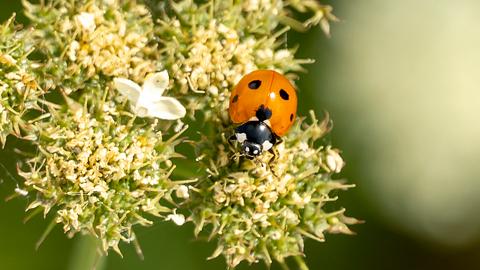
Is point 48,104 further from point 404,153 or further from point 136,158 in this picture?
point 404,153

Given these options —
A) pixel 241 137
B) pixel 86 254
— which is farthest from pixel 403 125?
pixel 86 254

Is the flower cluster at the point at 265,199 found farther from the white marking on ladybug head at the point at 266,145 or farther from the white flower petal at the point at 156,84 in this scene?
the white flower petal at the point at 156,84

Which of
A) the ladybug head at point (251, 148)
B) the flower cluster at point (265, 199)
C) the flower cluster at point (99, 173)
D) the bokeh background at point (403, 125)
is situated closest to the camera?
the flower cluster at point (99, 173)

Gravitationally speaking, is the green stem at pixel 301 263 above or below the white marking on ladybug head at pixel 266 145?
below

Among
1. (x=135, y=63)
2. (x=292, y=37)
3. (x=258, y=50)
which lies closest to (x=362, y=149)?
(x=292, y=37)

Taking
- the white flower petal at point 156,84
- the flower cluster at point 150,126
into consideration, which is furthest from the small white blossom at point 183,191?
the white flower petal at point 156,84

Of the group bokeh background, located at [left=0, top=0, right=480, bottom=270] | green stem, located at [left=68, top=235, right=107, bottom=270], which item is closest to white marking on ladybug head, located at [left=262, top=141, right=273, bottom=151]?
green stem, located at [left=68, top=235, right=107, bottom=270]
